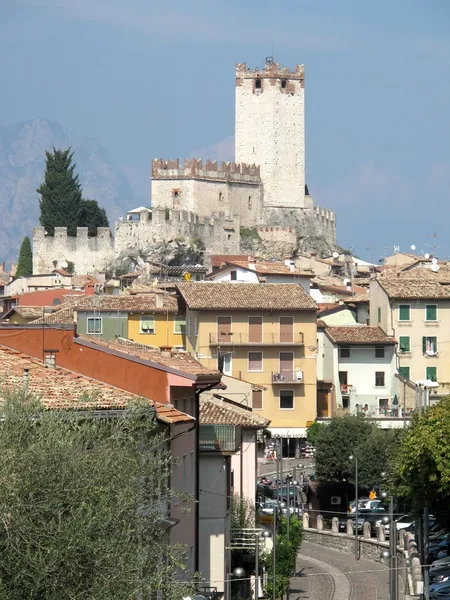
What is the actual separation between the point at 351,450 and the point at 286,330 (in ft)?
41.1

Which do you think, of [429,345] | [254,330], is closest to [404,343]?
[429,345]

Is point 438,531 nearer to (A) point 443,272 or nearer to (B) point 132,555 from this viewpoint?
(B) point 132,555

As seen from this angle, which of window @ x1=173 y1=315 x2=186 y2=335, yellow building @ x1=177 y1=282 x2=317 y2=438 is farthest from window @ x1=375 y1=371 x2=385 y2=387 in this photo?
window @ x1=173 y1=315 x2=186 y2=335

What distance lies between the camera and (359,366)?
78875 mm

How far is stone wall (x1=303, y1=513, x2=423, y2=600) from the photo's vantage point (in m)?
38.2

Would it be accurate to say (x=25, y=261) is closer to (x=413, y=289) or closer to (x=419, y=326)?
(x=413, y=289)

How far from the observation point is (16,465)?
15.6 m

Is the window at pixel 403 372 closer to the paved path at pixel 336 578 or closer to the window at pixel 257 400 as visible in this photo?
the window at pixel 257 400

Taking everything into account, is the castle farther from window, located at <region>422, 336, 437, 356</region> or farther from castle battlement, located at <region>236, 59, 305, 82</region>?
window, located at <region>422, 336, 437, 356</region>

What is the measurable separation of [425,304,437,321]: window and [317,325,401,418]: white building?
89.8 inches

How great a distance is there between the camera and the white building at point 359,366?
78188 millimetres

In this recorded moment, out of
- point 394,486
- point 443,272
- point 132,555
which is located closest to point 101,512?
point 132,555

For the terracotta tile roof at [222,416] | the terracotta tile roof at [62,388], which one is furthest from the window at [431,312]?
the terracotta tile roof at [62,388]

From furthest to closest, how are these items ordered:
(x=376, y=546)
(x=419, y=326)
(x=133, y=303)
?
(x=419, y=326) → (x=133, y=303) → (x=376, y=546)
